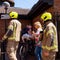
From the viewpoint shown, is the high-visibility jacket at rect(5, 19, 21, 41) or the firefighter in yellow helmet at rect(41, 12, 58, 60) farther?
the high-visibility jacket at rect(5, 19, 21, 41)

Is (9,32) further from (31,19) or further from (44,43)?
(31,19)

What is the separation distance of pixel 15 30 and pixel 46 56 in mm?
2097

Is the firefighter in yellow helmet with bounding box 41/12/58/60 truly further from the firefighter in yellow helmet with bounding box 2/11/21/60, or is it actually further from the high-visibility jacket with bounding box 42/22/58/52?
the firefighter in yellow helmet with bounding box 2/11/21/60

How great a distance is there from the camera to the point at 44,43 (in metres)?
8.18

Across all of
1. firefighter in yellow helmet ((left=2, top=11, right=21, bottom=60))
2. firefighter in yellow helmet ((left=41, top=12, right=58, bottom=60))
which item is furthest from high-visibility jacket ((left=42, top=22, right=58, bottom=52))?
firefighter in yellow helmet ((left=2, top=11, right=21, bottom=60))

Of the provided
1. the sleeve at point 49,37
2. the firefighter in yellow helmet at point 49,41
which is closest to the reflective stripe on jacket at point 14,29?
the firefighter in yellow helmet at point 49,41

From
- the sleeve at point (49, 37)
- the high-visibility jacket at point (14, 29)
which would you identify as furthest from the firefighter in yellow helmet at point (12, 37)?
the sleeve at point (49, 37)

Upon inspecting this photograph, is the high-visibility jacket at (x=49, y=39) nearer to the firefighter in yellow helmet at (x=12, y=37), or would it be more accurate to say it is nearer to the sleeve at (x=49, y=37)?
the sleeve at (x=49, y=37)

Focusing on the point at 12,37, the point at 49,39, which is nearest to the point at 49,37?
the point at 49,39

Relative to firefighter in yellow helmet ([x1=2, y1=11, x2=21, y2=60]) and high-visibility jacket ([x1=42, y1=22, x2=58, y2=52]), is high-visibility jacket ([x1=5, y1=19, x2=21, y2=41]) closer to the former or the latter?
firefighter in yellow helmet ([x1=2, y1=11, x2=21, y2=60])

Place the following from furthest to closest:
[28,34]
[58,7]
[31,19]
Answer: [31,19]
[58,7]
[28,34]

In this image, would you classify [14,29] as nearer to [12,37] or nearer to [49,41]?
[12,37]

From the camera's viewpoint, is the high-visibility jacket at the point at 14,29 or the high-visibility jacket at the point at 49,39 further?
the high-visibility jacket at the point at 14,29

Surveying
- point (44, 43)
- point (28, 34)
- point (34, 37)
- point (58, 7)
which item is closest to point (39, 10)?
point (58, 7)
